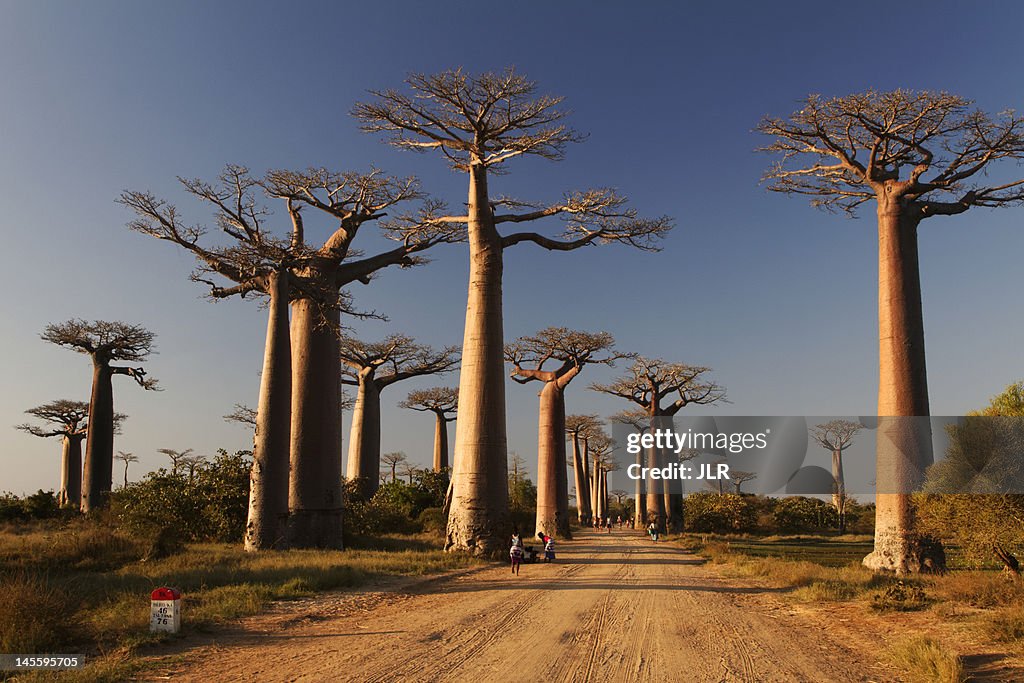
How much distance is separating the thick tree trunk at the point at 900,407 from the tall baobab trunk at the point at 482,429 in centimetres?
961

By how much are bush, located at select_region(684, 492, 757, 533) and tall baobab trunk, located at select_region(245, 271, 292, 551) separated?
1508 inches

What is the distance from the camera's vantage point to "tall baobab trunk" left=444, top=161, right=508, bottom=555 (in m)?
18.9

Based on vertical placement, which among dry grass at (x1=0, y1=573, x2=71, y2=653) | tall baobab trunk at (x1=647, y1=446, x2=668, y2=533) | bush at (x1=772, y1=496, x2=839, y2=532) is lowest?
bush at (x1=772, y1=496, x2=839, y2=532)

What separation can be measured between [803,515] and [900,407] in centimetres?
4415

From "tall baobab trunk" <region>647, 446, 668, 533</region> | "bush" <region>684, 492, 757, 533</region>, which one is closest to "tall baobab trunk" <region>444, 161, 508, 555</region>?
"tall baobab trunk" <region>647, 446, 668, 533</region>

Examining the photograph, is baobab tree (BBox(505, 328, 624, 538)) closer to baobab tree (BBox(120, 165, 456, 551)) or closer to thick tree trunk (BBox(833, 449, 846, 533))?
baobab tree (BBox(120, 165, 456, 551))

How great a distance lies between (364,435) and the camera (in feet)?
123

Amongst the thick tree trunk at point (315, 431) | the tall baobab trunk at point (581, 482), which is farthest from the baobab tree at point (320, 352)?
the tall baobab trunk at point (581, 482)

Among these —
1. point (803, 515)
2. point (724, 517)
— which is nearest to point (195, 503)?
point (724, 517)

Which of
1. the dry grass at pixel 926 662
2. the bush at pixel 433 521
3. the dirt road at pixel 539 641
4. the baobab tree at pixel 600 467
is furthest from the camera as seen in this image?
the baobab tree at pixel 600 467

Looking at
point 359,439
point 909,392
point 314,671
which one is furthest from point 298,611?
point 359,439

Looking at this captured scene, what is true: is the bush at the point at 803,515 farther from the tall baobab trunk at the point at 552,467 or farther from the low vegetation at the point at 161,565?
the low vegetation at the point at 161,565

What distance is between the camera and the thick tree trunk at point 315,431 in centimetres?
1986

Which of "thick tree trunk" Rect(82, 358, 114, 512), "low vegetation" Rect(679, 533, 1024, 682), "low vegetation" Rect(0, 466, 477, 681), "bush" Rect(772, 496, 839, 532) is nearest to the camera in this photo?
"low vegetation" Rect(679, 533, 1024, 682)
